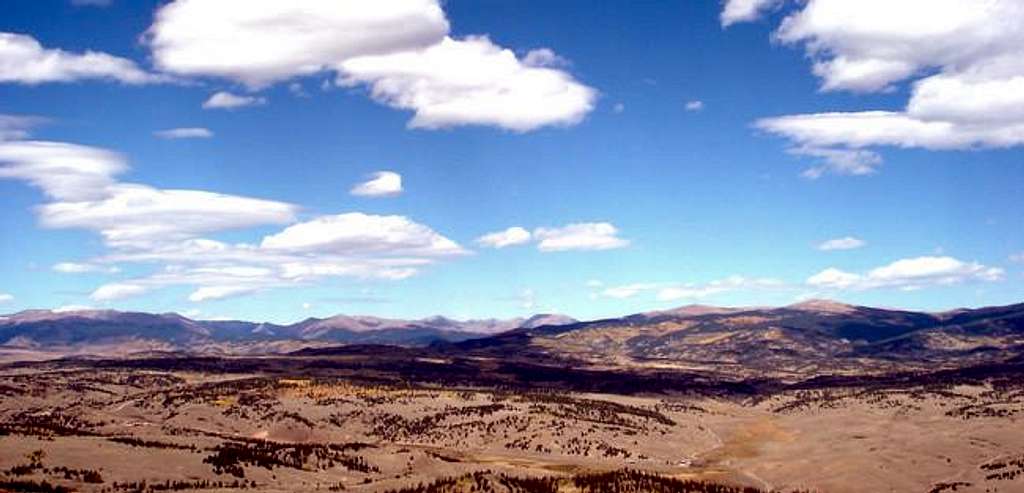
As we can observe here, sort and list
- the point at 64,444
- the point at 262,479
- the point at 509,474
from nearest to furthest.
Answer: the point at 262,479 → the point at 64,444 → the point at 509,474

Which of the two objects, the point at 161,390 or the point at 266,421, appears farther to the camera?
the point at 161,390

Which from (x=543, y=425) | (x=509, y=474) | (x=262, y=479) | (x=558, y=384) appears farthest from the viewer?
(x=558, y=384)

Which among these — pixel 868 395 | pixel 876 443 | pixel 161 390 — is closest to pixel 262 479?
pixel 876 443

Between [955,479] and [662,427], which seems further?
[662,427]

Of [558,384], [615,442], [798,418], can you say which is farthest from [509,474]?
[558,384]

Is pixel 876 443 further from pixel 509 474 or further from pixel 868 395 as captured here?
pixel 868 395

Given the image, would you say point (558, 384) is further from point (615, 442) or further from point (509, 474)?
point (509, 474)

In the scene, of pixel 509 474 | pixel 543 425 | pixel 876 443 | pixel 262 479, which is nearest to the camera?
pixel 262 479

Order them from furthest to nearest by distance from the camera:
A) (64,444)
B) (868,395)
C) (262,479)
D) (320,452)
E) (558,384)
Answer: (558,384)
(868,395)
(320,452)
(64,444)
(262,479)
